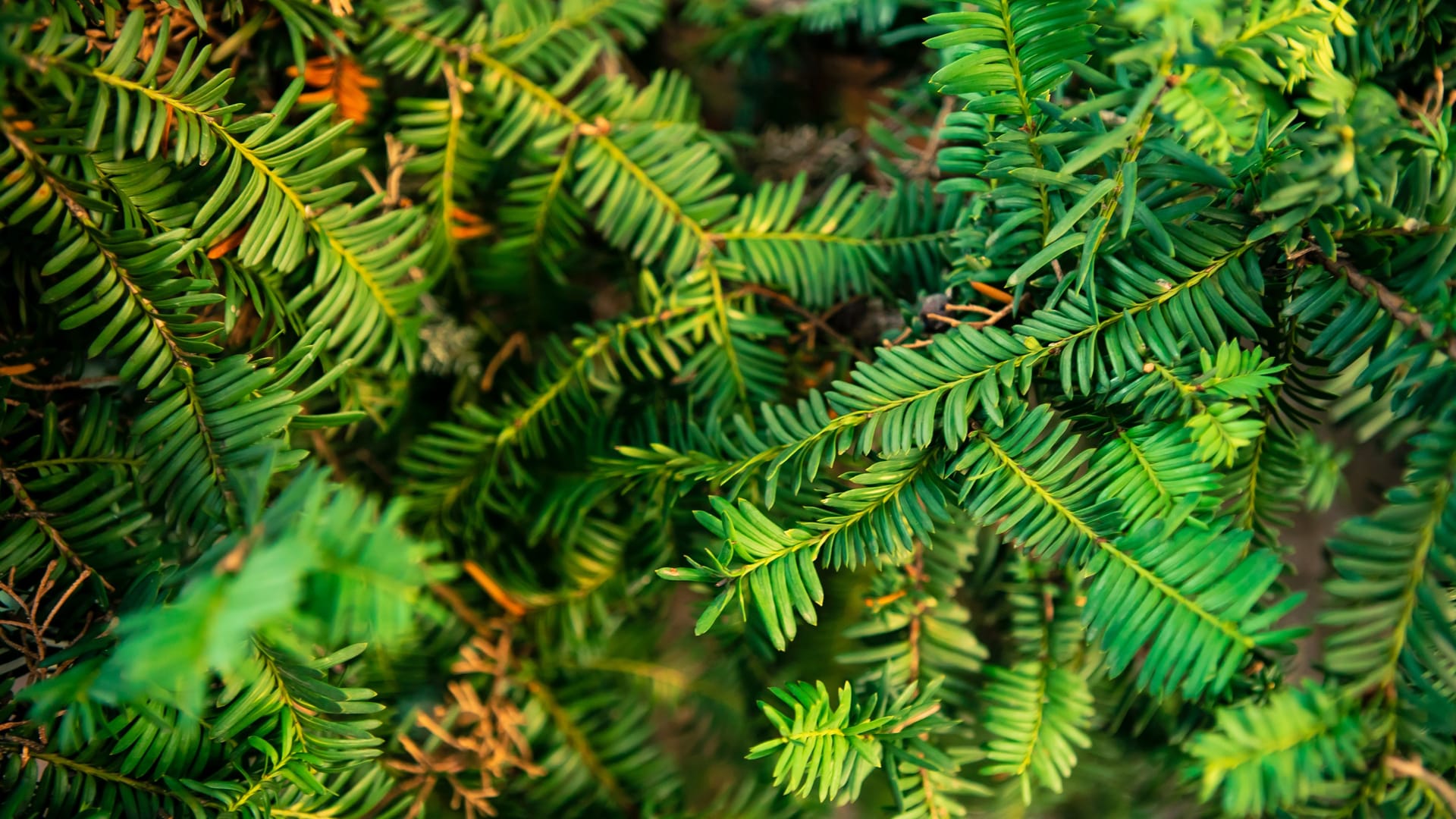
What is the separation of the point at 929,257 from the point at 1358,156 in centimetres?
22

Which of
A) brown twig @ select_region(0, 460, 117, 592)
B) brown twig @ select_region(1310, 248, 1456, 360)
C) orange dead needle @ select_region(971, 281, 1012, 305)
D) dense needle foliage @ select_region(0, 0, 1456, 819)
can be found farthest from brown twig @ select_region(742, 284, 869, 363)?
brown twig @ select_region(0, 460, 117, 592)

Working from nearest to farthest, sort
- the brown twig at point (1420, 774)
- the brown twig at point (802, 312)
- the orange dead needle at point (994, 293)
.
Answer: the brown twig at point (1420, 774), the orange dead needle at point (994, 293), the brown twig at point (802, 312)

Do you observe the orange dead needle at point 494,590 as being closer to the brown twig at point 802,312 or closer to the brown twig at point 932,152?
the brown twig at point 802,312

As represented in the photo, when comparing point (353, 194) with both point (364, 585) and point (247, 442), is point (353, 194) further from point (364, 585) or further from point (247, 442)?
point (364, 585)

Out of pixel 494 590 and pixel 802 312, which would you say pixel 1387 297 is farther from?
pixel 494 590

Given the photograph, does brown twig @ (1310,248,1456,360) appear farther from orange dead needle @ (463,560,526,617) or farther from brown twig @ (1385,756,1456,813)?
orange dead needle @ (463,560,526,617)

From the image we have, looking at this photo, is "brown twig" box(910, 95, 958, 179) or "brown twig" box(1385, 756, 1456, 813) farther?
"brown twig" box(910, 95, 958, 179)

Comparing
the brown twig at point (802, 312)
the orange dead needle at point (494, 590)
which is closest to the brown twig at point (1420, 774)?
the brown twig at point (802, 312)

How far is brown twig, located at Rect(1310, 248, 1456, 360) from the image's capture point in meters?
0.34

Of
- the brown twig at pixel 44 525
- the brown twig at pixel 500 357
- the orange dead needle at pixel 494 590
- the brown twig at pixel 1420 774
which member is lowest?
the orange dead needle at pixel 494 590

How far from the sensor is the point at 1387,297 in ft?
1.21

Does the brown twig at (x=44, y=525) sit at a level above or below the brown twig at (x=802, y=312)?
above

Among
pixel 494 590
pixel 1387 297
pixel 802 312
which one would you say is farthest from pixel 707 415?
pixel 1387 297

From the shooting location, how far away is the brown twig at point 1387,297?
0.34 metres
